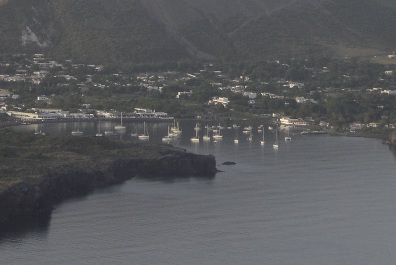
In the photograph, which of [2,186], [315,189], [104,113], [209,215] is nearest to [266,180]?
[315,189]

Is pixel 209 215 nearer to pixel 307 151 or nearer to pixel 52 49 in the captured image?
pixel 307 151

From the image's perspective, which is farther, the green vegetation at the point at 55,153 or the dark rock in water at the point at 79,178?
the green vegetation at the point at 55,153

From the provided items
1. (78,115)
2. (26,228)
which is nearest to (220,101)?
(78,115)

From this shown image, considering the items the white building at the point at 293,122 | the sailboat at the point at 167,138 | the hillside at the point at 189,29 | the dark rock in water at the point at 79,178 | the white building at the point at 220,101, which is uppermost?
the hillside at the point at 189,29

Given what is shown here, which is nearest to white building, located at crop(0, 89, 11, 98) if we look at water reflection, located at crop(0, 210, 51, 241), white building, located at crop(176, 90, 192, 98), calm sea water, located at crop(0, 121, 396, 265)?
white building, located at crop(176, 90, 192, 98)

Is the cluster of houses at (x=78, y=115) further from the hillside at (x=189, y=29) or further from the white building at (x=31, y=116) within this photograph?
the hillside at (x=189, y=29)

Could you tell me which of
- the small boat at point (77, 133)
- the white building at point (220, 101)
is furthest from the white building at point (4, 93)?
the small boat at point (77, 133)

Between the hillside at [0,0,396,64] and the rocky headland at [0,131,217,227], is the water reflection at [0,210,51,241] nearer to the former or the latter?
the rocky headland at [0,131,217,227]

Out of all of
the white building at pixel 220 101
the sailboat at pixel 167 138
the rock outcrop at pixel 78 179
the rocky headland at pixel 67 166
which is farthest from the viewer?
the white building at pixel 220 101
